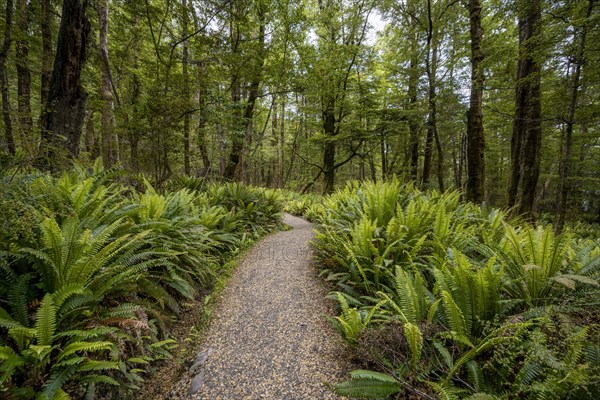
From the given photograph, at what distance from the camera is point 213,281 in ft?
12.1

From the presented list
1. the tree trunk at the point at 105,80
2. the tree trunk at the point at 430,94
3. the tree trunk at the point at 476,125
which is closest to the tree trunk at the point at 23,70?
the tree trunk at the point at 105,80

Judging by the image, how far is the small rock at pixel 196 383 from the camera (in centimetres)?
183

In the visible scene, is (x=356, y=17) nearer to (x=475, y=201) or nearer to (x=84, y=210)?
(x=475, y=201)

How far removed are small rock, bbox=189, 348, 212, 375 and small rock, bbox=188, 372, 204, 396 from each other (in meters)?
0.09

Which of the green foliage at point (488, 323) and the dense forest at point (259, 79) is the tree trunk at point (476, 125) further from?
the green foliage at point (488, 323)

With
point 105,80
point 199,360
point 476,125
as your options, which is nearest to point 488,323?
point 199,360

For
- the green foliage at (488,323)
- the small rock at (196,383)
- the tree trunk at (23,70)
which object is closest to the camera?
the green foliage at (488,323)

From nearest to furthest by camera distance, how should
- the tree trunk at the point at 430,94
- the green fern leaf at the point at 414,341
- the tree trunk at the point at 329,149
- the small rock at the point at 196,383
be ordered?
the green fern leaf at the point at 414,341 < the small rock at the point at 196,383 < the tree trunk at the point at 430,94 < the tree trunk at the point at 329,149

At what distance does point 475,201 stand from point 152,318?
266 inches

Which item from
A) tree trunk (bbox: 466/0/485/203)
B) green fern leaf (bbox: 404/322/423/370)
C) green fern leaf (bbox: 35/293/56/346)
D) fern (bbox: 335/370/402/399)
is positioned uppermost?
tree trunk (bbox: 466/0/485/203)

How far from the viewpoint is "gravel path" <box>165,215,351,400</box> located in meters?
1.86

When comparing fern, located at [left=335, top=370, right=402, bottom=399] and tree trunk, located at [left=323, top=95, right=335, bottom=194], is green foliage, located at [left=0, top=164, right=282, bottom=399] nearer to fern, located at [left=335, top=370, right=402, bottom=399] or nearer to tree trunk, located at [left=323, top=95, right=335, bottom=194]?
fern, located at [left=335, top=370, right=402, bottom=399]

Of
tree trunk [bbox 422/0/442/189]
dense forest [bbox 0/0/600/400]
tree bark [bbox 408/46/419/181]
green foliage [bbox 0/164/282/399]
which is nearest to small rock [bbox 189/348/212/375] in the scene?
dense forest [bbox 0/0/600/400]

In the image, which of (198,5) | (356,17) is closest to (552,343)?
(198,5)
